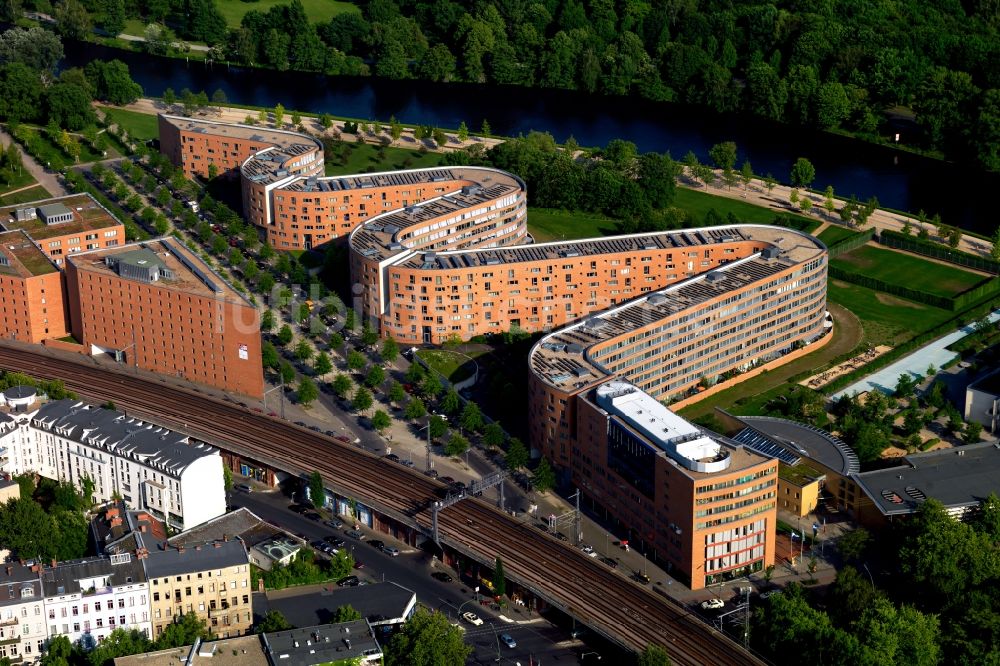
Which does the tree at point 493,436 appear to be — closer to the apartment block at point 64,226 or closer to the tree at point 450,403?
the tree at point 450,403

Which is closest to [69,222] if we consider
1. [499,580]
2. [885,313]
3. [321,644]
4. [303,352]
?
[303,352]

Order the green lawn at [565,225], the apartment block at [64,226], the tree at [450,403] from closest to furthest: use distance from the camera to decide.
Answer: the tree at [450,403], the apartment block at [64,226], the green lawn at [565,225]

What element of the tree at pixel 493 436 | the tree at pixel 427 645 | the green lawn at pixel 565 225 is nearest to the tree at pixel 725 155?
the green lawn at pixel 565 225

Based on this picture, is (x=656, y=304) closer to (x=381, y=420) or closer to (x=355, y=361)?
(x=381, y=420)

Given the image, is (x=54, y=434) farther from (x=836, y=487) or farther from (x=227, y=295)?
(x=836, y=487)

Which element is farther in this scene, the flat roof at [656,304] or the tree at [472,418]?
the tree at [472,418]

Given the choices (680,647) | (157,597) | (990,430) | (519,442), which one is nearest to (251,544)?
(157,597)

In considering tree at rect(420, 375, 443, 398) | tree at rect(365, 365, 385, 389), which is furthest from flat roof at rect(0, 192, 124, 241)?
tree at rect(420, 375, 443, 398)
